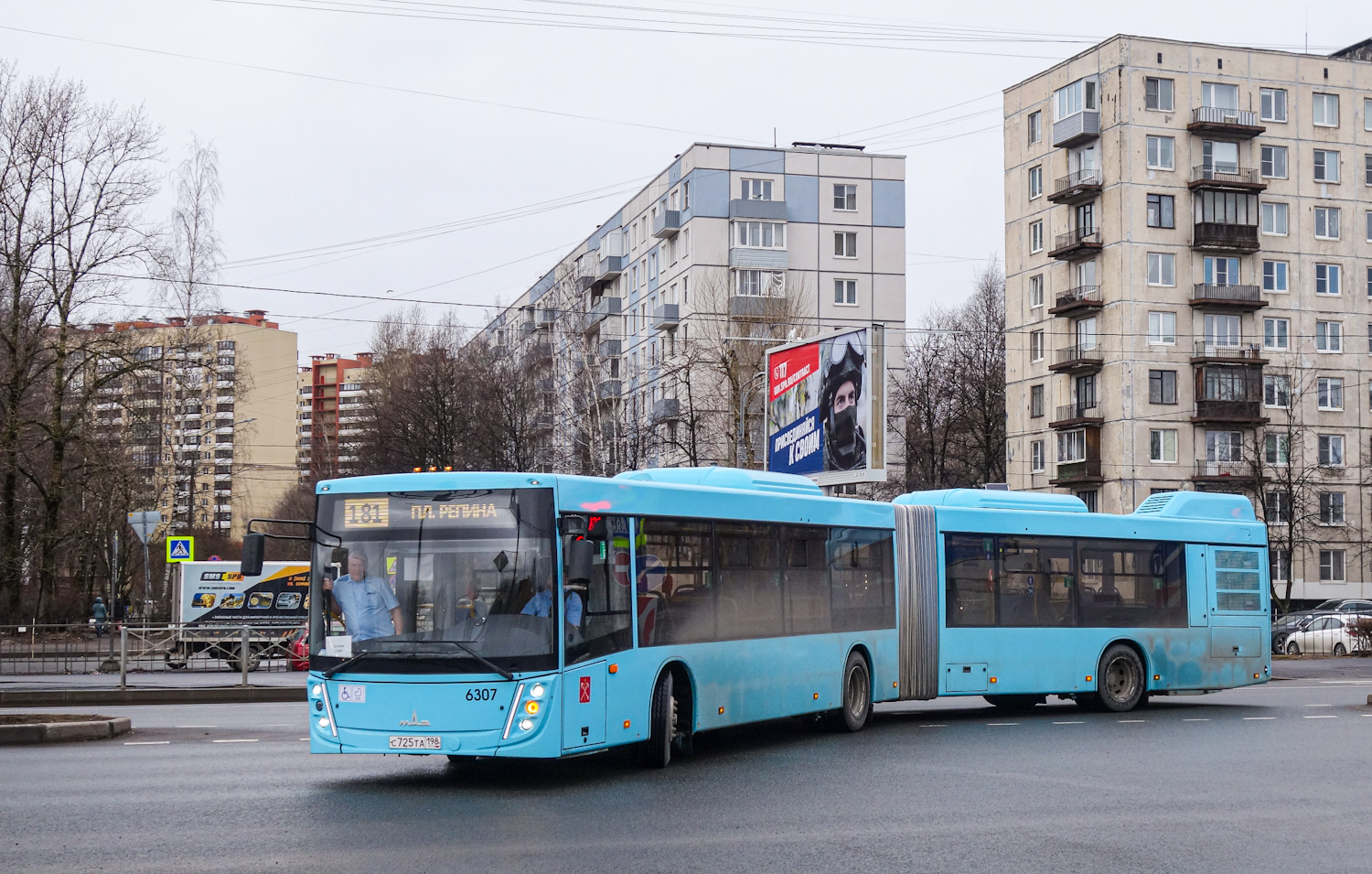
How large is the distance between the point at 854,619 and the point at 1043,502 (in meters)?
4.28

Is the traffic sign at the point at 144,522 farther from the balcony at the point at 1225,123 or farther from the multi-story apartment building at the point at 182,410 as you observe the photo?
the balcony at the point at 1225,123

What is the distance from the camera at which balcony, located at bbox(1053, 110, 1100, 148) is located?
67.1 metres

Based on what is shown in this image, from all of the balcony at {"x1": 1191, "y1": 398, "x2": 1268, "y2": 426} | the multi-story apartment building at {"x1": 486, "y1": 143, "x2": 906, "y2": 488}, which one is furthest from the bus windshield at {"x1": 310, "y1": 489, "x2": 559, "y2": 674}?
the balcony at {"x1": 1191, "y1": 398, "x2": 1268, "y2": 426}

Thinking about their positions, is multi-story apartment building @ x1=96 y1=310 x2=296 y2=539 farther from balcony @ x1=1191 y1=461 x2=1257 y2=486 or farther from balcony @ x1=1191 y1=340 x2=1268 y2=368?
balcony @ x1=1191 y1=340 x2=1268 y2=368

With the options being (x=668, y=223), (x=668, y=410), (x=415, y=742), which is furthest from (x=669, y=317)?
(x=415, y=742)

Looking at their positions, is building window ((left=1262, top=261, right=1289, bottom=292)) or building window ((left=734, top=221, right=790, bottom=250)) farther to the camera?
building window ((left=734, top=221, right=790, bottom=250))

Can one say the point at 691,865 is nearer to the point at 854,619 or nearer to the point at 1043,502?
the point at 854,619

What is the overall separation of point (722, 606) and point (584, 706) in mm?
2699

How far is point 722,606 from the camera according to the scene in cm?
1478

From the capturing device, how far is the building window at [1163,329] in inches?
2657

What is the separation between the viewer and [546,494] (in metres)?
12.5

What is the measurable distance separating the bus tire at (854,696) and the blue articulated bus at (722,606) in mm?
37

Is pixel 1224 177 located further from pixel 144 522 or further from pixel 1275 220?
pixel 144 522

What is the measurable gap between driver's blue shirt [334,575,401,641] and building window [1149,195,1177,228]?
6067 cm
